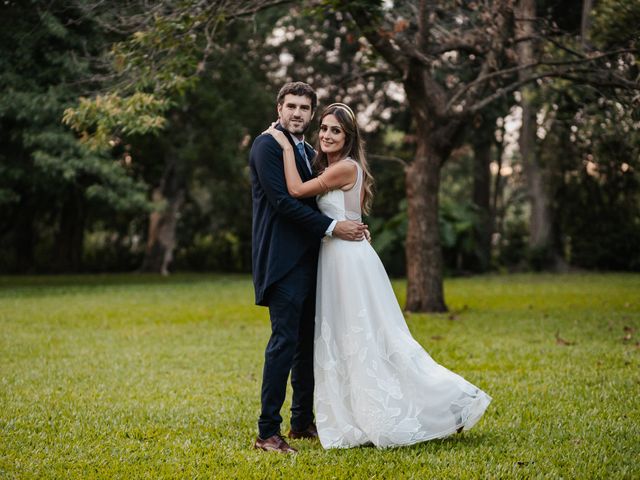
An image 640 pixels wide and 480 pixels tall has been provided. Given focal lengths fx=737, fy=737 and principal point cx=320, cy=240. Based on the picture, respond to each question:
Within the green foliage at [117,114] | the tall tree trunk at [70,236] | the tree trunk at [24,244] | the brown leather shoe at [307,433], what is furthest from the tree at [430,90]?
the tree trunk at [24,244]

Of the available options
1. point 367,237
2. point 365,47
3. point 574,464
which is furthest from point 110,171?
point 574,464

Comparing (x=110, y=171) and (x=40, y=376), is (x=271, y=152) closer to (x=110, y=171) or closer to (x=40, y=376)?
(x=40, y=376)

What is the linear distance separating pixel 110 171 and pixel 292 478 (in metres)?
14.9

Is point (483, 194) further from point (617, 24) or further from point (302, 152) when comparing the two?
point (302, 152)

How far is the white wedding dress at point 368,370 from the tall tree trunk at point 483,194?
1936cm

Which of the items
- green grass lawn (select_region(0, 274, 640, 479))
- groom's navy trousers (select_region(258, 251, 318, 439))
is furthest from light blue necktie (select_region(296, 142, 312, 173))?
green grass lawn (select_region(0, 274, 640, 479))

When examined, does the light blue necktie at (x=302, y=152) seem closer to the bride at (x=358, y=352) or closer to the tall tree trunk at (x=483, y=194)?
the bride at (x=358, y=352)

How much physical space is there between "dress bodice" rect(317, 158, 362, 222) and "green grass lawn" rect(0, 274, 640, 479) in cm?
155

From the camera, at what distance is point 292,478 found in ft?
13.7

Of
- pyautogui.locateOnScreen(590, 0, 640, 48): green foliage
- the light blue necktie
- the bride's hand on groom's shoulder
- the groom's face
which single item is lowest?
the light blue necktie

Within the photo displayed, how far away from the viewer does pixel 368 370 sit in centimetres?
479

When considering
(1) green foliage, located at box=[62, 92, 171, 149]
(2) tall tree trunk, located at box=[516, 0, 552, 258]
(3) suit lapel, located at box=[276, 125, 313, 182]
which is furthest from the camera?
(2) tall tree trunk, located at box=[516, 0, 552, 258]

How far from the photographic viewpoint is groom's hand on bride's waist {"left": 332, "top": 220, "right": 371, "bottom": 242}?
4.89m

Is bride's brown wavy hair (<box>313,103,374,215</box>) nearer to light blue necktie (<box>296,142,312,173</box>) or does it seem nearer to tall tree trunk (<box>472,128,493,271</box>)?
light blue necktie (<box>296,142,312,173</box>)
